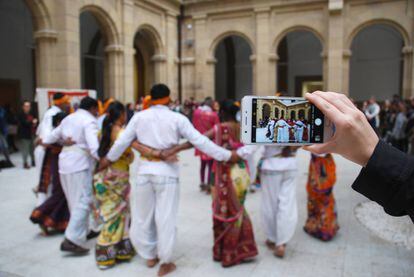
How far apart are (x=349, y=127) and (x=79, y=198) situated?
144 inches

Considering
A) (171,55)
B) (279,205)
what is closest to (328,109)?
(279,205)

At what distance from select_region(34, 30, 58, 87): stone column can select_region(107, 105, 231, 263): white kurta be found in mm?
8452

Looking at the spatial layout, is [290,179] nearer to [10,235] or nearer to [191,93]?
[10,235]

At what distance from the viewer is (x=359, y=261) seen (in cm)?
374

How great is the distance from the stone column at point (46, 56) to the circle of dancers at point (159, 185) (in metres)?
7.25

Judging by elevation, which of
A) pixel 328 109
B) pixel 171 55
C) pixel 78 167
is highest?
pixel 171 55

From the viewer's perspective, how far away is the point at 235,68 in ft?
70.3

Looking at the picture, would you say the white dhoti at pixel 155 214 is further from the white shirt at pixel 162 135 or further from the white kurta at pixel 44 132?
the white kurta at pixel 44 132

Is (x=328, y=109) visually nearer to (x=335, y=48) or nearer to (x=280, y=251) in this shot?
(x=280, y=251)

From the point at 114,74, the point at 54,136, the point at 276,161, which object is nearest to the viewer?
the point at 276,161

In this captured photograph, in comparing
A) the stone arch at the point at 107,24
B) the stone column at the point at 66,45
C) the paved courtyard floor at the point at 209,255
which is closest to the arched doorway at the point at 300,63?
the stone arch at the point at 107,24

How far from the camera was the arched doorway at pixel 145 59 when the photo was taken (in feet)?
51.9

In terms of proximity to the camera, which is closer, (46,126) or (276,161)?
(276,161)

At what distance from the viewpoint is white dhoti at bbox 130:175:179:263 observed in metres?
3.48
